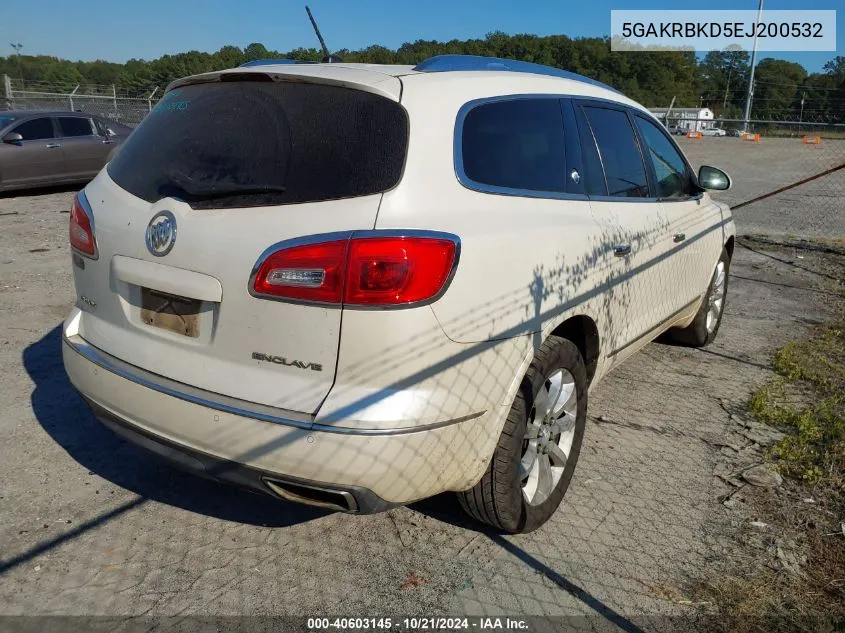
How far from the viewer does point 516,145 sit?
2.90 m

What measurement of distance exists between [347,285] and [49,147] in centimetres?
1306

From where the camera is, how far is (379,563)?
2824 millimetres

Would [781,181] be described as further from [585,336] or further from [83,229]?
[83,229]

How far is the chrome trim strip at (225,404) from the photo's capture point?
2232mm

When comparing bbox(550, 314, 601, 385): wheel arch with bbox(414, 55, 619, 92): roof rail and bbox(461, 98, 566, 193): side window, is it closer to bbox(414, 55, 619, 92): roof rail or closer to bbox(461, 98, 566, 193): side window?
bbox(461, 98, 566, 193): side window

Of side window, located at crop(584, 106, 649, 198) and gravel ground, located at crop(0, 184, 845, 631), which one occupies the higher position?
side window, located at crop(584, 106, 649, 198)

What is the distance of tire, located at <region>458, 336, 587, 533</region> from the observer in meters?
2.75

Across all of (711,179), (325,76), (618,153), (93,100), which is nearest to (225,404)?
(325,76)

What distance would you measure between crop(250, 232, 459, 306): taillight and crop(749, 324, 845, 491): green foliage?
2.58 meters

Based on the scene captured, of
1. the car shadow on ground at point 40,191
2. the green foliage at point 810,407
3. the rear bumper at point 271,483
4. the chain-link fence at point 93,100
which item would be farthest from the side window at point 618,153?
the chain-link fence at point 93,100

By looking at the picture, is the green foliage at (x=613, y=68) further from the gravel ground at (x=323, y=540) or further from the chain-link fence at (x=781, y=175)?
the gravel ground at (x=323, y=540)

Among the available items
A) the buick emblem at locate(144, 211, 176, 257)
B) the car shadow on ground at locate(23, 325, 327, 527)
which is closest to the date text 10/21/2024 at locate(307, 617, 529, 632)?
the car shadow on ground at locate(23, 325, 327, 527)

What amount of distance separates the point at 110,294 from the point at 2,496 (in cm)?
→ 120

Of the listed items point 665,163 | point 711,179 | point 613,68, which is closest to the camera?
point 665,163
